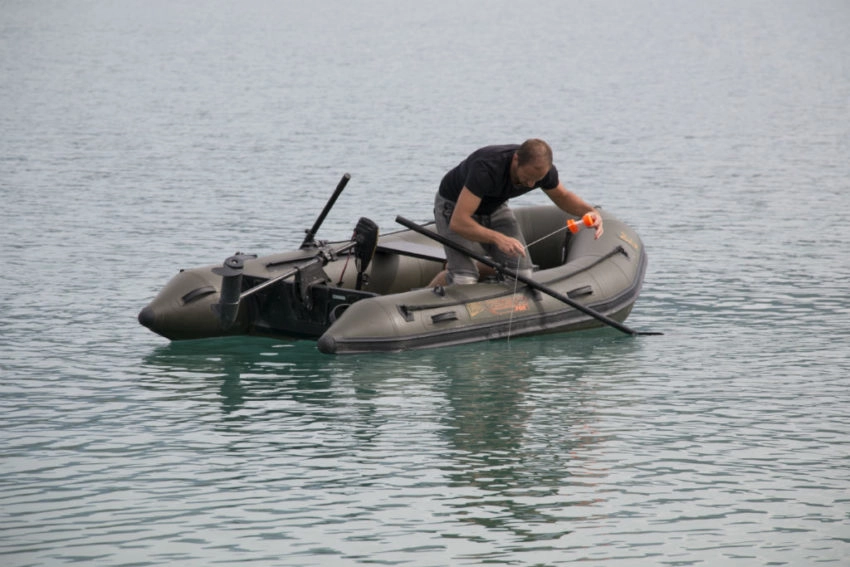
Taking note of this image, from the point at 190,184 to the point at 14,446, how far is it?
1230cm

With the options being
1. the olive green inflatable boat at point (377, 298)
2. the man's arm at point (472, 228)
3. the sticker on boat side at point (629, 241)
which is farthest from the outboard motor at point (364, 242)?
the sticker on boat side at point (629, 241)

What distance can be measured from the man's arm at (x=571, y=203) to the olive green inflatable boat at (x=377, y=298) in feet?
1.89

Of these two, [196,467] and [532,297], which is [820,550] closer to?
[196,467]

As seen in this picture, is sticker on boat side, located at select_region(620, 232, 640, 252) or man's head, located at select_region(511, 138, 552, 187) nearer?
man's head, located at select_region(511, 138, 552, 187)

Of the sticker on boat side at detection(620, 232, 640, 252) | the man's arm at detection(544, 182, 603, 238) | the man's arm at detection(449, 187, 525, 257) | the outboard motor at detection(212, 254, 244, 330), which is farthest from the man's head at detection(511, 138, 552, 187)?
the sticker on boat side at detection(620, 232, 640, 252)

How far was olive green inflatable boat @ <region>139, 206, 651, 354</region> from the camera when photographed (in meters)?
10.7

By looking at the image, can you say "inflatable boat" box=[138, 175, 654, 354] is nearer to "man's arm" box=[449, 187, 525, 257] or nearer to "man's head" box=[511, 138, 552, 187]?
"man's arm" box=[449, 187, 525, 257]

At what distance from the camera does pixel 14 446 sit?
8812 millimetres

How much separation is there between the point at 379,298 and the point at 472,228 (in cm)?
86

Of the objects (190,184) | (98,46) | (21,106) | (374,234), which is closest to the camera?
(374,234)

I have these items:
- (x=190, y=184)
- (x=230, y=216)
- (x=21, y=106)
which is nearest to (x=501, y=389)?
(x=230, y=216)

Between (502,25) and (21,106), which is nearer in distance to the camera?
(21,106)

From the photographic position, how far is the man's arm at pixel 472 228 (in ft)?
34.5

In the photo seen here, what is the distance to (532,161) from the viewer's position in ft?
33.3
